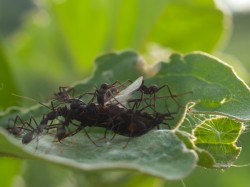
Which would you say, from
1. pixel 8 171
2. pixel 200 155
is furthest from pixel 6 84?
pixel 200 155

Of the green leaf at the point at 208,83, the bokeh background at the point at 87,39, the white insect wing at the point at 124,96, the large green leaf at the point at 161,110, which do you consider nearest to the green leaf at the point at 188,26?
the bokeh background at the point at 87,39

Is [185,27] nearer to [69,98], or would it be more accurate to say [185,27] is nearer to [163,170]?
[69,98]

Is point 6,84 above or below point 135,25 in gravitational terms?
below

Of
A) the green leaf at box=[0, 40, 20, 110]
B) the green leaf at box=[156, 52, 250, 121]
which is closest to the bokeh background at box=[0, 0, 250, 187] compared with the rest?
the green leaf at box=[0, 40, 20, 110]

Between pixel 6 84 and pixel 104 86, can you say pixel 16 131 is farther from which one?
pixel 6 84

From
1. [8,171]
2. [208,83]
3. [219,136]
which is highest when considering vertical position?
[208,83]

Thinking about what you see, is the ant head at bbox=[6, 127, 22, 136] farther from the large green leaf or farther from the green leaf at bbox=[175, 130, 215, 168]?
the green leaf at bbox=[175, 130, 215, 168]

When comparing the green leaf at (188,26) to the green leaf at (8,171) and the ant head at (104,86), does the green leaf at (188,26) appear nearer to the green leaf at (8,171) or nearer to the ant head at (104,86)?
the green leaf at (8,171)
